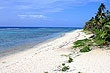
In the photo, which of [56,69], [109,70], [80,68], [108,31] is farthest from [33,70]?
[108,31]

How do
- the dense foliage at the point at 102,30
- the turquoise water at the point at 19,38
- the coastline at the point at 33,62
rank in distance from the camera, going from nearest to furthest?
the coastline at the point at 33,62 → the dense foliage at the point at 102,30 → the turquoise water at the point at 19,38

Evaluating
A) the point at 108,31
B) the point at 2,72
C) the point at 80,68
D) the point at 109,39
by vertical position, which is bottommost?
the point at 2,72

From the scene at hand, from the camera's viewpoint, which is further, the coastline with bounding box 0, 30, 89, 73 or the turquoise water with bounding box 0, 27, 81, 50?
the turquoise water with bounding box 0, 27, 81, 50

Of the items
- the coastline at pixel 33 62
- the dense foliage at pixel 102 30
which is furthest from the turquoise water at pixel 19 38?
the dense foliage at pixel 102 30

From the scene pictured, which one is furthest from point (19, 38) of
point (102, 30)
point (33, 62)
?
point (33, 62)

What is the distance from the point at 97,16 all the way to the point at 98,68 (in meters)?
20.2

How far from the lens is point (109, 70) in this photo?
930cm

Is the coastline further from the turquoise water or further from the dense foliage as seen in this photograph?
the turquoise water

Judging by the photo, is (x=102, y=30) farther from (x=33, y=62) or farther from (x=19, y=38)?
(x=19, y=38)

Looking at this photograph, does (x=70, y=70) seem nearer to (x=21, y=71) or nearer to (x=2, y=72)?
(x=21, y=71)

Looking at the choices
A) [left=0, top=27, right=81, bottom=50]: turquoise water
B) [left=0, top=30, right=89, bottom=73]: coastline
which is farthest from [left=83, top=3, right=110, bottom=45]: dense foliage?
[left=0, top=27, right=81, bottom=50]: turquoise water

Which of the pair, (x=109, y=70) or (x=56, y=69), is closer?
(x=109, y=70)

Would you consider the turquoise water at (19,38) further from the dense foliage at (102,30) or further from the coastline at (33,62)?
the dense foliage at (102,30)

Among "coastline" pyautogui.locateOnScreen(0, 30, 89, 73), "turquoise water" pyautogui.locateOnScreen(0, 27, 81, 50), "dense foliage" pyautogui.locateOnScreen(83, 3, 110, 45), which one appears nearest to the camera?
"coastline" pyautogui.locateOnScreen(0, 30, 89, 73)
